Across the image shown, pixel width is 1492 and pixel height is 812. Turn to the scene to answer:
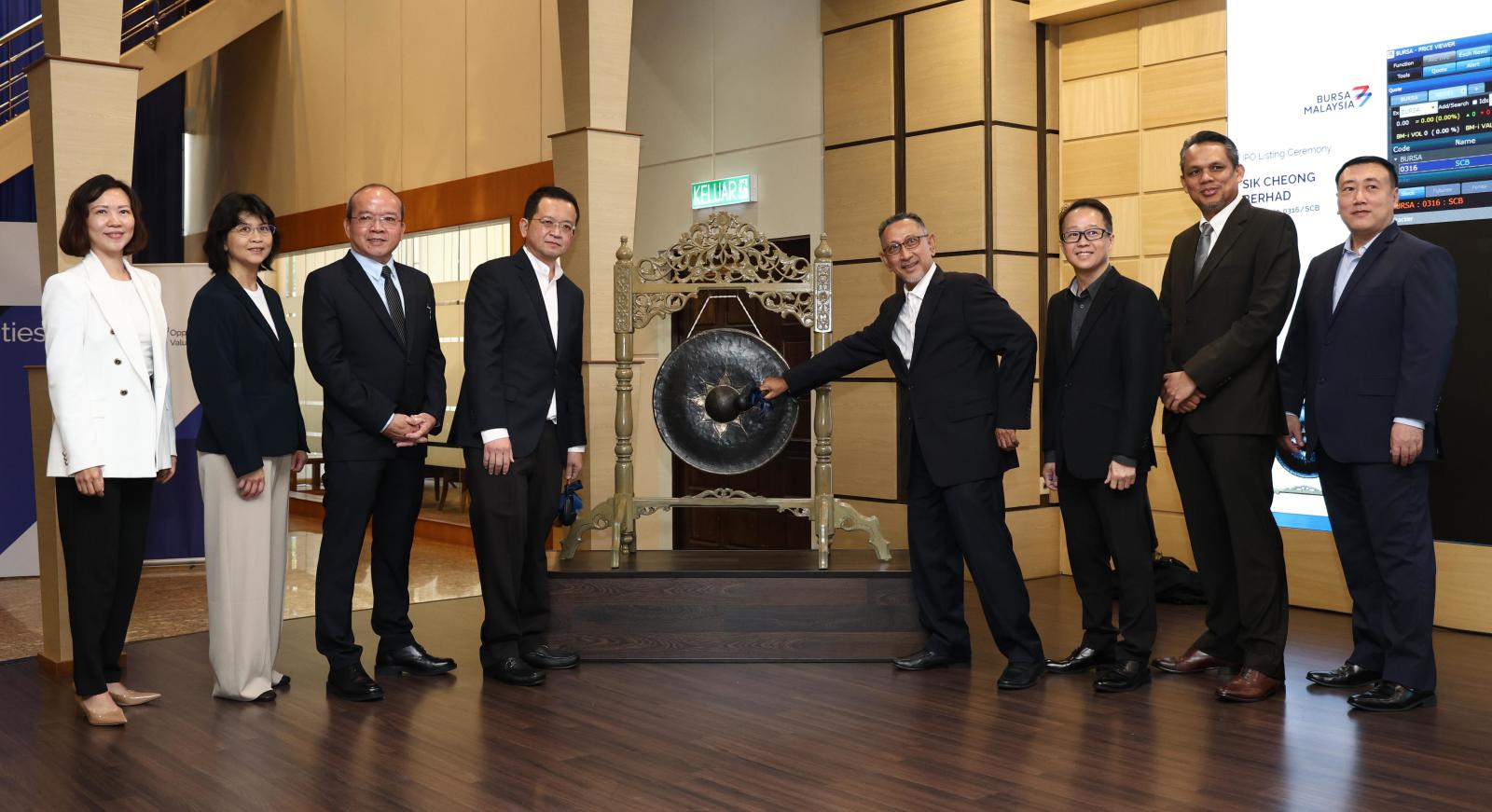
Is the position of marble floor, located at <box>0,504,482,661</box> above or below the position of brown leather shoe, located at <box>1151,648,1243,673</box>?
below

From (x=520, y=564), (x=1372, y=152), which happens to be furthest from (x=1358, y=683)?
(x=520, y=564)

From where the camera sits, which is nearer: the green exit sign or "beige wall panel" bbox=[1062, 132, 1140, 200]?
"beige wall panel" bbox=[1062, 132, 1140, 200]

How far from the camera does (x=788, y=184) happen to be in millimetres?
6980

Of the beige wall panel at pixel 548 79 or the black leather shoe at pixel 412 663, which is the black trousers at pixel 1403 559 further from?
the beige wall panel at pixel 548 79

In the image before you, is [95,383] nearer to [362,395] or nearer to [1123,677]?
[362,395]

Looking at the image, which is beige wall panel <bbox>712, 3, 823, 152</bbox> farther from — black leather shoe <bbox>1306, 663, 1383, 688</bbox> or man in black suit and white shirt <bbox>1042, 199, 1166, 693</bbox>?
black leather shoe <bbox>1306, 663, 1383, 688</bbox>

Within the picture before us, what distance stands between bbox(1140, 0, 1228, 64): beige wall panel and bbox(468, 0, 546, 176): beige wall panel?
11.7ft

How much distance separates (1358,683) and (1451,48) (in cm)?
257

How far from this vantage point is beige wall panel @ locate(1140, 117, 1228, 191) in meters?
5.83

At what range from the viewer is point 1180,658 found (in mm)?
4320

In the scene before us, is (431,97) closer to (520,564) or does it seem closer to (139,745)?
(520,564)

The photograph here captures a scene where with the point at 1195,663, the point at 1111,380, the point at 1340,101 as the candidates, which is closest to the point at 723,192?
the point at 1340,101

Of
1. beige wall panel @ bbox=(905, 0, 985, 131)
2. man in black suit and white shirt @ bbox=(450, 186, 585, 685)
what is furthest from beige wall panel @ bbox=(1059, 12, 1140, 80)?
man in black suit and white shirt @ bbox=(450, 186, 585, 685)

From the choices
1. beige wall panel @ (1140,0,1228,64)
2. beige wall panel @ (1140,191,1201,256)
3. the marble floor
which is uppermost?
beige wall panel @ (1140,0,1228,64)
